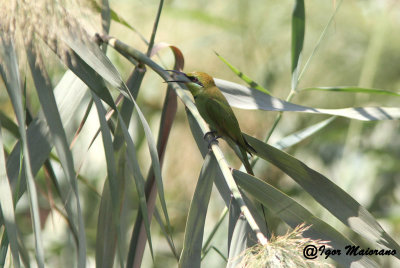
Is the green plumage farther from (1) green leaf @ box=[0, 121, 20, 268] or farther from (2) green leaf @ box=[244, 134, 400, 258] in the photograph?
(1) green leaf @ box=[0, 121, 20, 268]

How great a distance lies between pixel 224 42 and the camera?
8.23ft

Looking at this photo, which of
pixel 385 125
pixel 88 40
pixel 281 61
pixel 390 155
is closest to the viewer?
pixel 88 40

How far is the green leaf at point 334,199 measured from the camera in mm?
810

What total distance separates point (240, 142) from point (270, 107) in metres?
0.10

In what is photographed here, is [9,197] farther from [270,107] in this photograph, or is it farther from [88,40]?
[270,107]

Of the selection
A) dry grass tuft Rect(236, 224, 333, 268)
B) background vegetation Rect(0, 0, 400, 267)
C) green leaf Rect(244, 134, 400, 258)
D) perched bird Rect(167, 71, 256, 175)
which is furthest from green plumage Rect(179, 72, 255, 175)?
dry grass tuft Rect(236, 224, 333, 268)

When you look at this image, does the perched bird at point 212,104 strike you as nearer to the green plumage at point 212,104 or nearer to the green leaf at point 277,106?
the green plumage at point 212,104

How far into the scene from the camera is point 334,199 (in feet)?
2.78

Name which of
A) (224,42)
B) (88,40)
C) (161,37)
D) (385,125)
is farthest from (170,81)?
(385,125)

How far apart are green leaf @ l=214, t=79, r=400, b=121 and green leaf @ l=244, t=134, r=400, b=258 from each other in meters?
0.12

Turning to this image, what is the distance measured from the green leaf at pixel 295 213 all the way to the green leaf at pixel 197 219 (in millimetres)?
43

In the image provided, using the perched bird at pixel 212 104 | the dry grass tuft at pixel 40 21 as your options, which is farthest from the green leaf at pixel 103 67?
the perched bird at pixel 212 104

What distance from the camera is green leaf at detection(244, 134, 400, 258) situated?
2.66ft

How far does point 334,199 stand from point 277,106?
220mm
